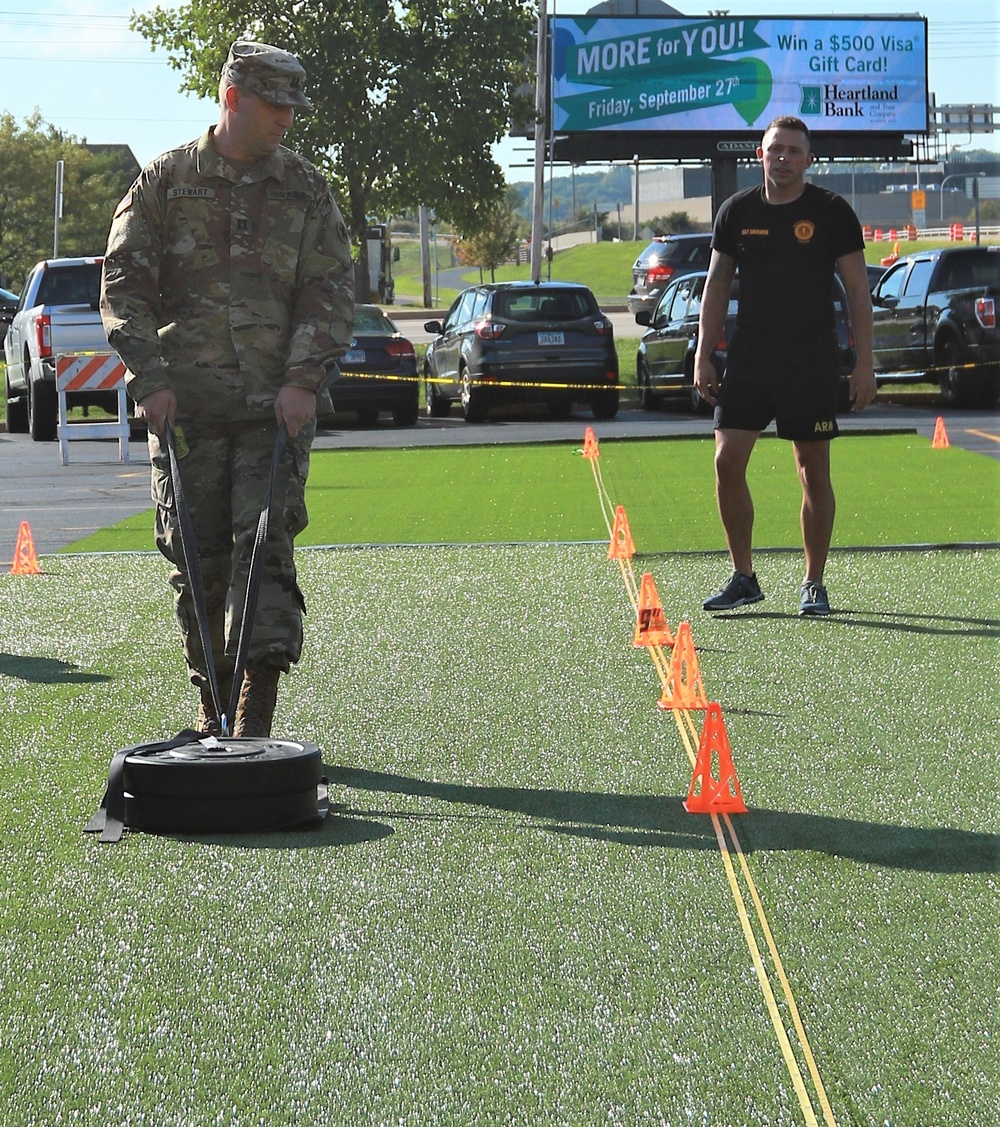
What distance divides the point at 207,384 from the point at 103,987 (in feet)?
7.18

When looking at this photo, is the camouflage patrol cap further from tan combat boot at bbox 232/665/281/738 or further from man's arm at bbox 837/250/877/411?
man's arm at bbox 837/250/877/411

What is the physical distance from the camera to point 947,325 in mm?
22328

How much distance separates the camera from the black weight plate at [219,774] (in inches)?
177

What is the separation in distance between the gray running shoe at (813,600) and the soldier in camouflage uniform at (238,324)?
10.5 ft

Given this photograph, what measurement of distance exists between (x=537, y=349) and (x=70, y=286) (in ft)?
18.1

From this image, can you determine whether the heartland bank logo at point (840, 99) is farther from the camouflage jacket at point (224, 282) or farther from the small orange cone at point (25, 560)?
the camouflage jacket at point (224, 282)

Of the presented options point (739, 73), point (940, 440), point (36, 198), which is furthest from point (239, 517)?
point (36, 198)

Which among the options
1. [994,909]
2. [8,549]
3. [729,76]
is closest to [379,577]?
[8,549]

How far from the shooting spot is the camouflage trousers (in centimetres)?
530

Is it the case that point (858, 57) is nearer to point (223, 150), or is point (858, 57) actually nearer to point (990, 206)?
point (223, 150)

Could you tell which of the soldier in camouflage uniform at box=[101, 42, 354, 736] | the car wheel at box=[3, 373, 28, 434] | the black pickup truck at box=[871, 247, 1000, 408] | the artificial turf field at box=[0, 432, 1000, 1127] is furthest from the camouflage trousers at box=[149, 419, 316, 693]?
the car wheel at box=[3, 373, 28, 434]

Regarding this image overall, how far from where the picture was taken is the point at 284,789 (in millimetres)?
4562

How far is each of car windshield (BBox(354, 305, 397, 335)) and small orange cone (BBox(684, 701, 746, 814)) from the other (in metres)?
18.7

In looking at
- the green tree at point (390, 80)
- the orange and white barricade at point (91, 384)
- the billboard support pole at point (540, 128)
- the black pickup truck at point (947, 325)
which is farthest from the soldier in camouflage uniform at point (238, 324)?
the billboard support pole at point (540, 128)
